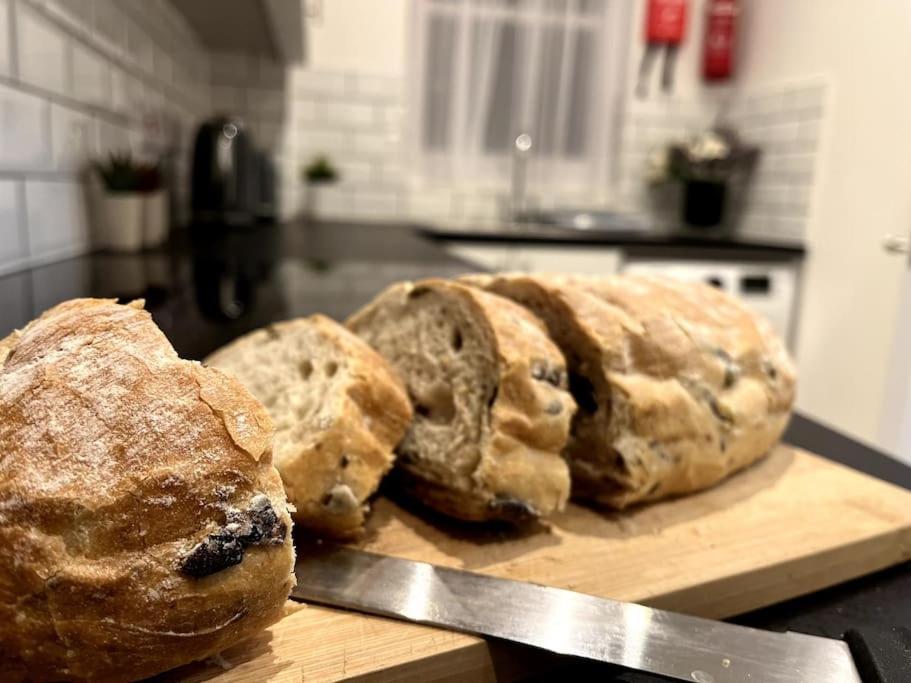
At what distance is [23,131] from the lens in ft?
5.07

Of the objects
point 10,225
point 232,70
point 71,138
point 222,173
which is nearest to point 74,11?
point 71,138

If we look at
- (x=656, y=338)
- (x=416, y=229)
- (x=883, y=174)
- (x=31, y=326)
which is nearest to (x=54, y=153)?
(x=31, y=326)

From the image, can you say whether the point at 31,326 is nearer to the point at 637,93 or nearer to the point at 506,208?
the point at 506,208

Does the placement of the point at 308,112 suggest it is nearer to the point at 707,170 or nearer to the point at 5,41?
the point at 707,170

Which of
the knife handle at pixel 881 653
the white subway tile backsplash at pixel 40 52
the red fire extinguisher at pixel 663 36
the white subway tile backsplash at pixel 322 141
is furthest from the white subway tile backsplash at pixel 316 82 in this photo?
the knife handle at pixel 881 653

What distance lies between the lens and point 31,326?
0.73 m

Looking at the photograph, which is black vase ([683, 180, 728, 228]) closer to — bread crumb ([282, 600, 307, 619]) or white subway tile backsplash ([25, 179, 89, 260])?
white subway tile backsplash ([25, 179, 89, 260])

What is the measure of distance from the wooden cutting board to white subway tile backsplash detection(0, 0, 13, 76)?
1.22m

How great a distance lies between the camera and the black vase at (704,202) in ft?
13.9

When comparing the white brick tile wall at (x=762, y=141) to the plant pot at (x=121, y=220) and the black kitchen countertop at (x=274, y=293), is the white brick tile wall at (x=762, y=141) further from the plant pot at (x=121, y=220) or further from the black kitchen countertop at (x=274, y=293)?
the plant pot at (x=121, y=220)

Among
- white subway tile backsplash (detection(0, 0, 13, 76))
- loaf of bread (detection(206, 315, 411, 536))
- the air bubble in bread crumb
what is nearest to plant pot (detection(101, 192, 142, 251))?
white subway tile backsplash (detection(0, 0, 13, 76))

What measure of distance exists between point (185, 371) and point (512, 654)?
0.41 metres

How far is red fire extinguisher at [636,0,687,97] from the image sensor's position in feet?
14.2

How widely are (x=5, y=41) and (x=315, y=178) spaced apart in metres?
2.73
